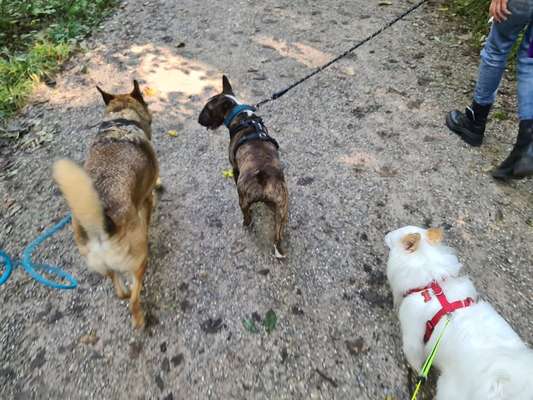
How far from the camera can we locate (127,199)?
2723 mm

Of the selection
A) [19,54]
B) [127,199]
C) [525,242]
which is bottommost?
[525,242]

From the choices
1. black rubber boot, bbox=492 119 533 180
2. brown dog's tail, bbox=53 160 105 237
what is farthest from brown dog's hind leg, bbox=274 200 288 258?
black rubber boot, bbox=492 119 533 180

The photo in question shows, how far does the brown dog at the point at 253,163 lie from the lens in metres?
2.96

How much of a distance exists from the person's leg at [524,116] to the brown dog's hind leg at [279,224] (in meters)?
2.09

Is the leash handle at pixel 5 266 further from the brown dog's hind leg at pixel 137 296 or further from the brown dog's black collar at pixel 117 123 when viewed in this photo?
the brown dog's black collar at pixel 117 123

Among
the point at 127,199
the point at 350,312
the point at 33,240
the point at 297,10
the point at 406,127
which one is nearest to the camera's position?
the point at 127,199

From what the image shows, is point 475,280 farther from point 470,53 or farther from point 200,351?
point 470,53

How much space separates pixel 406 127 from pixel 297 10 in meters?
3.31

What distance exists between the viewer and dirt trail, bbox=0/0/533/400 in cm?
270

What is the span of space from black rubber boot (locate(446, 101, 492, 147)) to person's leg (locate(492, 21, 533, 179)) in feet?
1.64

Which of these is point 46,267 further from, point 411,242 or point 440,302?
point 440,302

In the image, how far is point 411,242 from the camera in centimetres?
233

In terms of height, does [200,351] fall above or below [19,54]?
below

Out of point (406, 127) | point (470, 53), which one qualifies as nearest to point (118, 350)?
point (406, 127)
